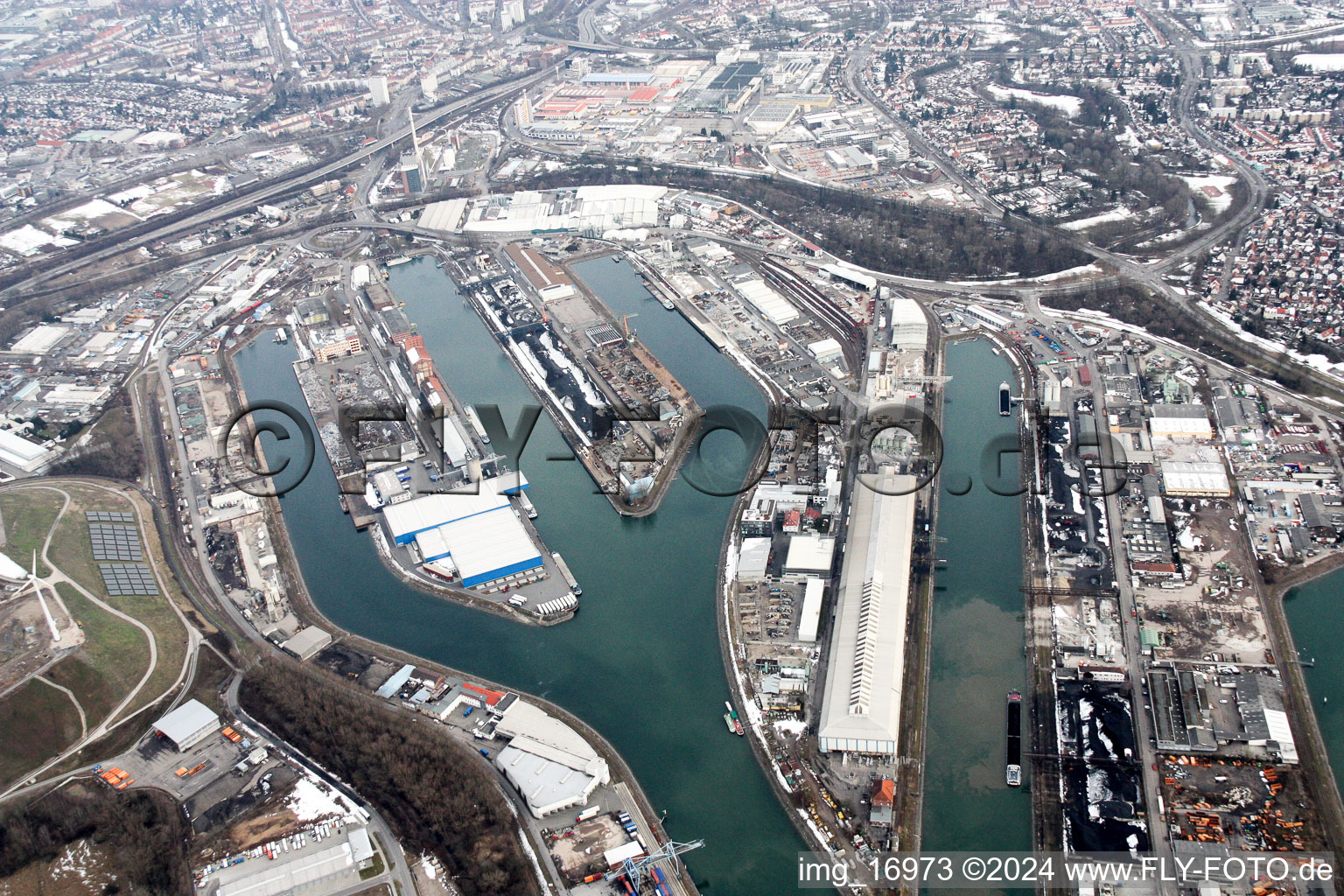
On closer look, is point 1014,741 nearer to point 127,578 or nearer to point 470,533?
point 470,533

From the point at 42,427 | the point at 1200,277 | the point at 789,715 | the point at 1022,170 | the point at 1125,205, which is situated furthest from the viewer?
the point at 1022,170

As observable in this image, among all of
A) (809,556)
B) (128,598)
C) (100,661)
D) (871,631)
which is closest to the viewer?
(871,631)

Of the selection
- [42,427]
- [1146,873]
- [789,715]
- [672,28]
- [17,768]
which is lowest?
[17,768]

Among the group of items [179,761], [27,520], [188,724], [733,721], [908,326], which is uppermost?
[908,326]

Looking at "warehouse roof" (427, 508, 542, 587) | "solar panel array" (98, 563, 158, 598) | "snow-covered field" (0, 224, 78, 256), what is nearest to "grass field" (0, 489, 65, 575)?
"solar panel array" (98, 563, 158, 598)

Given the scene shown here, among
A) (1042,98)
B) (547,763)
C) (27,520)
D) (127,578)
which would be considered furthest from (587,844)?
(1042,98)

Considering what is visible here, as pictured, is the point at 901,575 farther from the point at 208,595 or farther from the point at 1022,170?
the point at 1022,170

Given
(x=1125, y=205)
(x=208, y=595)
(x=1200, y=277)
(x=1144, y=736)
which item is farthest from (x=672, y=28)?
(x=1144, y=736)
